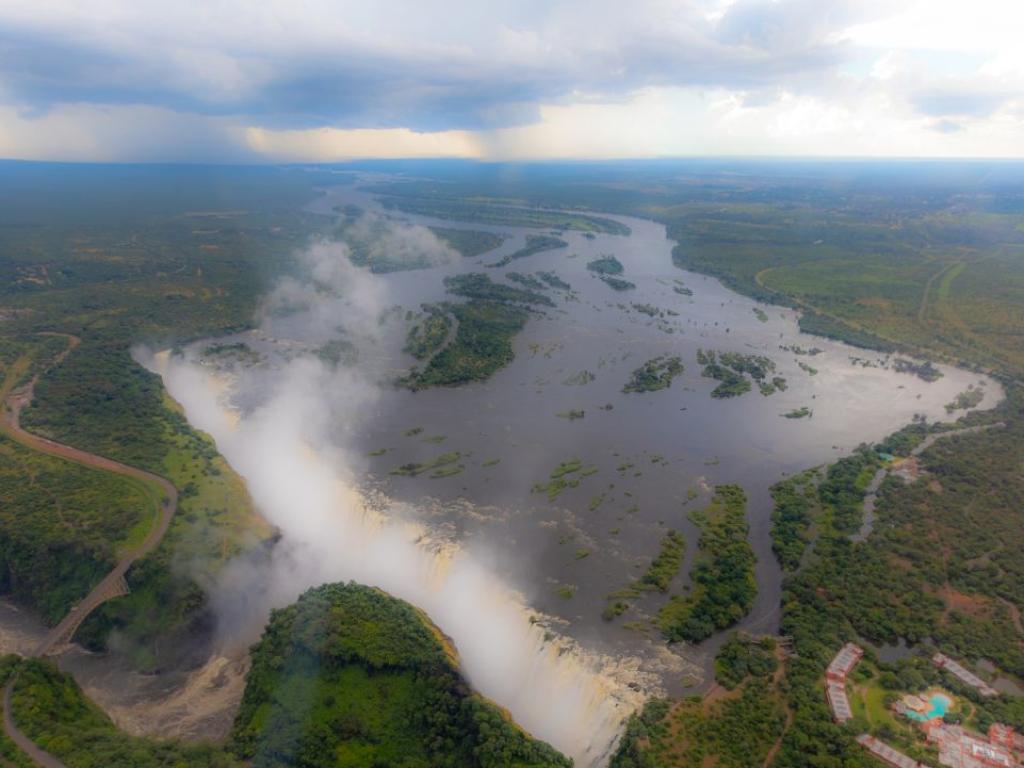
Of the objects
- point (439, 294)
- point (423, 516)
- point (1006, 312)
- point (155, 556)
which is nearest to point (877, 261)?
point (1006, 312)

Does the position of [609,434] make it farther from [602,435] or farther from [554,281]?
[554,281]

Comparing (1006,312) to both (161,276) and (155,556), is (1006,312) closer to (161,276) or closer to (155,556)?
(155,556)

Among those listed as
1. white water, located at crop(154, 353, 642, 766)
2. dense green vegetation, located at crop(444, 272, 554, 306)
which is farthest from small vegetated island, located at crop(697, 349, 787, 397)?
white water, located at crop(154, 353, 642, 766)

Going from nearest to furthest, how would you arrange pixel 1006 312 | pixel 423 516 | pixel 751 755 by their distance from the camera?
pixel 751 755, pixel 423 516, pixel 1006 312

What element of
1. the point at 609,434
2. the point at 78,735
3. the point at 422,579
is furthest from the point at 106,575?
the point at 609,434

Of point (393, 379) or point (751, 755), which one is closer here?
point (751, 755)

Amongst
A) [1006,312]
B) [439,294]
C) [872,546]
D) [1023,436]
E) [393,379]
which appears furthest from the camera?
[439,294]
